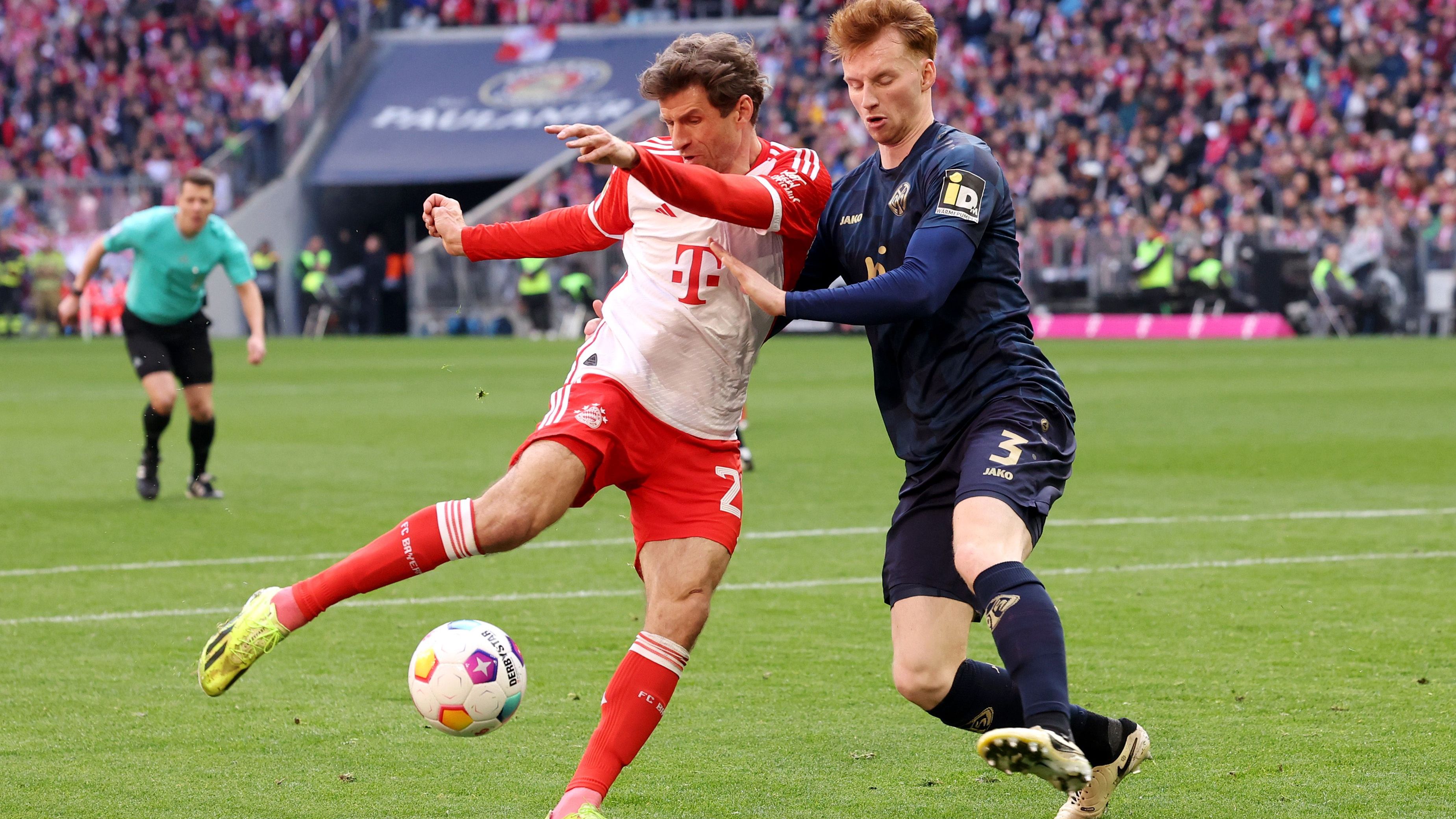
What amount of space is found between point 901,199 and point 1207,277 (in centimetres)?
2625

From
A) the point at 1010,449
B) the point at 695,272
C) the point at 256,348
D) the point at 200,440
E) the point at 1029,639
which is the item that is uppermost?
the point at 695,272

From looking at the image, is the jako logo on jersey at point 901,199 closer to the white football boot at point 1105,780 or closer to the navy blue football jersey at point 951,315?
the navy blue football jersey at point 951,315

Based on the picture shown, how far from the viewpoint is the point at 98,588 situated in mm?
7617

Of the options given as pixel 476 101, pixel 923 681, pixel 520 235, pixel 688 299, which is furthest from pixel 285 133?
pixel 923 681

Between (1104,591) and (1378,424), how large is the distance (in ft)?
27.2

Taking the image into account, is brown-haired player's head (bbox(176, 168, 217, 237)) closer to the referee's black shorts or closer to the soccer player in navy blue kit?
the referee's black shorts

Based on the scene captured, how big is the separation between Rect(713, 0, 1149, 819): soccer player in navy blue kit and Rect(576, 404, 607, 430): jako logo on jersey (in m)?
0.50

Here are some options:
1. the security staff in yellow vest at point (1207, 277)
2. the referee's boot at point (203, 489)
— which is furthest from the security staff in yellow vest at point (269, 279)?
the referee's boot at point (203, 489)

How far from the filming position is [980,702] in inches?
168

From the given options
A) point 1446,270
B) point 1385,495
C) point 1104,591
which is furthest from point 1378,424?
point 1446,270

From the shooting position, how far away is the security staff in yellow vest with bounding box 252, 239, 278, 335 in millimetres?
34125

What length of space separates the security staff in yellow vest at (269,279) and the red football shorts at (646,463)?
30.5m

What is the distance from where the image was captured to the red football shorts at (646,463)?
441 centimetres

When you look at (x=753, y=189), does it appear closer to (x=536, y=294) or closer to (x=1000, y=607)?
(x=1000, y=607)
